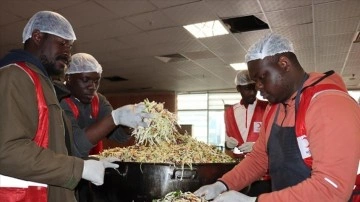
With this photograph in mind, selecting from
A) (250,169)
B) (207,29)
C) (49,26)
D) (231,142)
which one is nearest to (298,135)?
(250,169)

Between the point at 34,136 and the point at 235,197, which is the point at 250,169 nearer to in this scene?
the point at 235,197

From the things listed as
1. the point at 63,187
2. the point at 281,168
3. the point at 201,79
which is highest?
the point at 201,79

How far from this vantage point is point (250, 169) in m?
2.08

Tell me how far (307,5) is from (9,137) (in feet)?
15.2

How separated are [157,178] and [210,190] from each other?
362mm

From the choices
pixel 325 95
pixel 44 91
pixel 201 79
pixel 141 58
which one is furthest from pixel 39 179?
pixel 201 79

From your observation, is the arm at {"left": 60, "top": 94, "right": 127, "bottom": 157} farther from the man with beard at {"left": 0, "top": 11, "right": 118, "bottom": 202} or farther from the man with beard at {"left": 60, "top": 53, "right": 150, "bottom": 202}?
the man with beard at {"left": 0, "top": 11, "right": 118, "bottom": 202}

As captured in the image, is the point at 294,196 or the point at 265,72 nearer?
the point at 294,196

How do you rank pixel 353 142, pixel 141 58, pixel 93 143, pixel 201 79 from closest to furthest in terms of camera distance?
pixel 353 142
pixel 93 143
pixel 141 58
pixel 201 79

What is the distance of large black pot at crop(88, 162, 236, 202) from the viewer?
2.00m

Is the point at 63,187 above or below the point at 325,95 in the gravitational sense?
below

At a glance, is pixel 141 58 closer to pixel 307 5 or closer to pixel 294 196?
pixel 307 5

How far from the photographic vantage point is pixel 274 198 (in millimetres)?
1410

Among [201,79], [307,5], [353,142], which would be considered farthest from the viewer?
[201,79]
